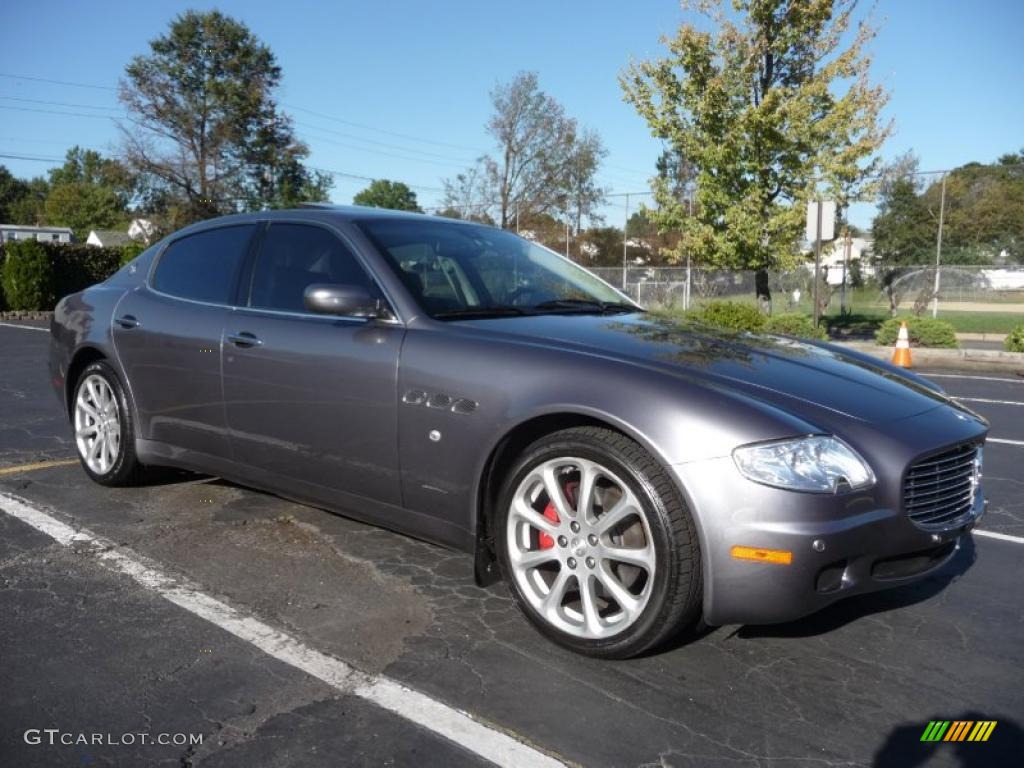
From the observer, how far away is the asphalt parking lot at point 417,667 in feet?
7.98

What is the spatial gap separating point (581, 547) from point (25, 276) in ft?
72.3

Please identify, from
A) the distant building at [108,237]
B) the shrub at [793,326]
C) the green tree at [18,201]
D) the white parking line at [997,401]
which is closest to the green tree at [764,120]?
the shrub at [793,326]

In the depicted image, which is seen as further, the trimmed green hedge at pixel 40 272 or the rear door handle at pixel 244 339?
the trimmed green hedge at pixel 40 272

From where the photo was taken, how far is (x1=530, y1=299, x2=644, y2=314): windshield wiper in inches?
152

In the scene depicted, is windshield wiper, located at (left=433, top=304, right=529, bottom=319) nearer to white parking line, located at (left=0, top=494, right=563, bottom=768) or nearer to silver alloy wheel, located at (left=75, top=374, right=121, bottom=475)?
white parking line, located at (left=0, top=494, right=563, bottom=768)

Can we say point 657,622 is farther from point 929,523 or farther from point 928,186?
point 928,186

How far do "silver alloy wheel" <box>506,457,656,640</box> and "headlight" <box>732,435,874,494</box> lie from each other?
0.39 m

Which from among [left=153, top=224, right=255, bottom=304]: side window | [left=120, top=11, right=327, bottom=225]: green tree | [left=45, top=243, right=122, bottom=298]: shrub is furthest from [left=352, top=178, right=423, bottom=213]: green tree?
[left=153, top=224, right=255, bottom=304]: side window

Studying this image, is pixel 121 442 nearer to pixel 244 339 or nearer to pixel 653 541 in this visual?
pixel 244 339

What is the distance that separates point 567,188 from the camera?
149 feet

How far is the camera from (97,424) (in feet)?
16.4

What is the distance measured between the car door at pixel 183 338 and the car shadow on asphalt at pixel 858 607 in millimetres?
2553

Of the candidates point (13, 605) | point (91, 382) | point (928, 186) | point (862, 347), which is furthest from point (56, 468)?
point (928, 186)

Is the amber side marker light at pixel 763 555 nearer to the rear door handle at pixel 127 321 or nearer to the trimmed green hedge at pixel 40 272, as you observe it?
Result: the rear door handle at pixel 127 321
